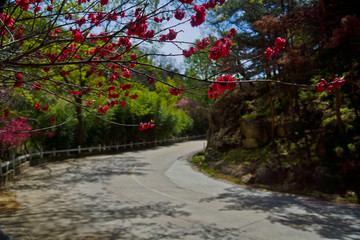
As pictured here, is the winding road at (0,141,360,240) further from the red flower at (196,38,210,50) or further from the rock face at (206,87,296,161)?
the red flower at (196,38,210,50)

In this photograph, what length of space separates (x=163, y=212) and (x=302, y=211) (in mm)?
3937

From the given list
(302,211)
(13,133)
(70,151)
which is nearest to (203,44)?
(302,211)

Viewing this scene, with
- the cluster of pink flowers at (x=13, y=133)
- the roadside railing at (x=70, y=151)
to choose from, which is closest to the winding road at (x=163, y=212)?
the roadside railing at (x=70, y=151)

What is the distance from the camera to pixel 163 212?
287 inches

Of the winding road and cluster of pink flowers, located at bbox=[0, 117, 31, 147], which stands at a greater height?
cluster of pink flowers, located at bbox=[0, 117, 31, 147]

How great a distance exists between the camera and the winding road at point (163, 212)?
5707 millimetres

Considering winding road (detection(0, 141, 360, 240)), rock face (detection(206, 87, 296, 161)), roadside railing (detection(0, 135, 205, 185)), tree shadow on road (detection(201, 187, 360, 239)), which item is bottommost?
tree shadow on road (detection(201, 187, 360, 239))

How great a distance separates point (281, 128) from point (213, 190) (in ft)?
17.9

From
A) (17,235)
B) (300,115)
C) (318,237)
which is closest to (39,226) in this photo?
(17,235)

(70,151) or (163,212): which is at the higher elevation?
(70,151)

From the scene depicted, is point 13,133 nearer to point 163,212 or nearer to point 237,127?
point 163,212

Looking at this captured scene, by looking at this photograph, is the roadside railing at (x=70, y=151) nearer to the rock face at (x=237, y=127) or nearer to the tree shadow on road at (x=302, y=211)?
the tree shadow on road at (x=302, y=211)

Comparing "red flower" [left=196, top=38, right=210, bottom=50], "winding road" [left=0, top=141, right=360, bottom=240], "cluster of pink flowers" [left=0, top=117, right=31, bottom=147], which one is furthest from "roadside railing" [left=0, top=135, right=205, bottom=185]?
"red flower" [left=196, top=38, right=210, bottom=50]

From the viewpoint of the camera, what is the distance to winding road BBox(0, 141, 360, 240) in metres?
5.71
